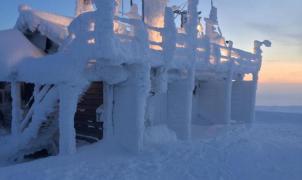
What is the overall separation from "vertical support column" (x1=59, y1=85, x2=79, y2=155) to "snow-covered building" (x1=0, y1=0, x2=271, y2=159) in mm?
27

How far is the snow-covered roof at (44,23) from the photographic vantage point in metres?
11.5

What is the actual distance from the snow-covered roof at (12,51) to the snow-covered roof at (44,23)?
0.55 meters

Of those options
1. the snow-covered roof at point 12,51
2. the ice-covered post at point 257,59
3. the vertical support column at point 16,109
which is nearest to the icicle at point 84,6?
the snow-covered roof at point 12,51

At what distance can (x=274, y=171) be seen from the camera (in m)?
7.75

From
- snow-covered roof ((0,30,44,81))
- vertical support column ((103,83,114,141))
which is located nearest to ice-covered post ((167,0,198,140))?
vertical support column ((103,83,114,141))

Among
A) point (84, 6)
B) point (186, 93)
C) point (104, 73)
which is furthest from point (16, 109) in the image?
point (186, 93)

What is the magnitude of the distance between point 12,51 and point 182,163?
24.5 feet

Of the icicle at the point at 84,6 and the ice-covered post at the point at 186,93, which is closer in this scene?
the ice-covered post at the point at 186,93

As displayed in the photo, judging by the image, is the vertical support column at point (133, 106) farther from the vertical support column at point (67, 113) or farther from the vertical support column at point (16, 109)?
the vertical support column at point (16, 109)

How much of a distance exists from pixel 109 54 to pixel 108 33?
529mm

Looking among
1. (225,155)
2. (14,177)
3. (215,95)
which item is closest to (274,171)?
(225,155)

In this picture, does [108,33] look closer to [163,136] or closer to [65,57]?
[65,57]

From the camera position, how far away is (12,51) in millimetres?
11352

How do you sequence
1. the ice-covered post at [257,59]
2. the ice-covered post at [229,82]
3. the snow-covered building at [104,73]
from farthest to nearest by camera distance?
1. the ice-covered post at [257,59]
2. the ice-covered post at [229,82]
3. the snow-covered building at [104,73]
